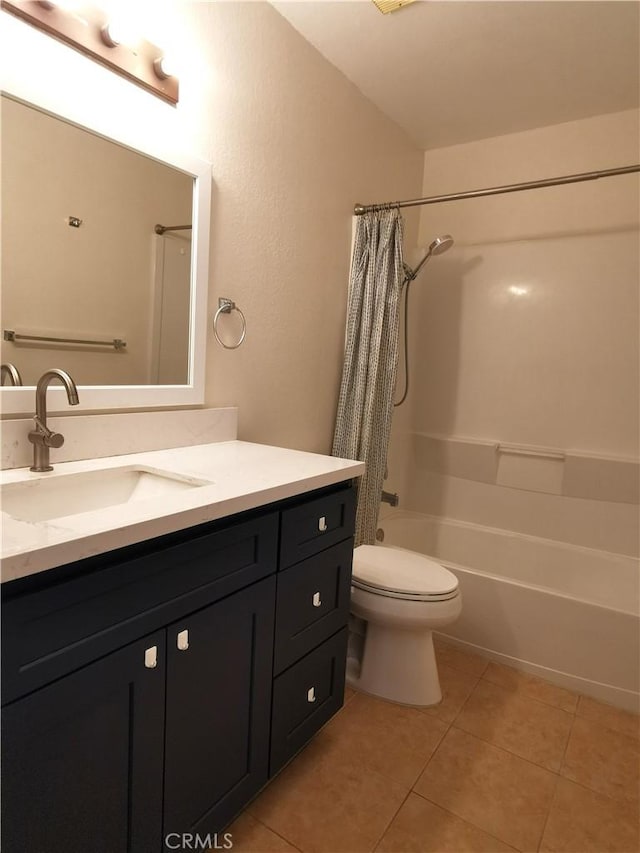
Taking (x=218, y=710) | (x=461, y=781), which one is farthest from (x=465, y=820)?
(x=218, y=710)

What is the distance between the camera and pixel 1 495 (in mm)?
1006

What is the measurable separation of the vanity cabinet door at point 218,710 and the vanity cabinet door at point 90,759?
0.04m

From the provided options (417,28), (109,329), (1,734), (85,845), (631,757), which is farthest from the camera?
(417,28)

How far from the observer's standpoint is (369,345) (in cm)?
217

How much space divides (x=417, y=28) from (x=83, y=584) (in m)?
2.06

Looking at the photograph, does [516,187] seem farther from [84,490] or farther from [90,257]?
[84,490]

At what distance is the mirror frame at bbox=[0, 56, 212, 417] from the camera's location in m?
1.12

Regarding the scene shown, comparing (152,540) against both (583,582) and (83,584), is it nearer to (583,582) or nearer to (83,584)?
(83,584)

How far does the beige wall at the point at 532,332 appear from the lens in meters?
2.33

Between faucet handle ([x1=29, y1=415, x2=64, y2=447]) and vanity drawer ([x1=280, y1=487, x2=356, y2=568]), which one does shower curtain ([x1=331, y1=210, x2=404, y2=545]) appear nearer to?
vanity drawer ([x1=280, y1=487, x2=356, y2=568])

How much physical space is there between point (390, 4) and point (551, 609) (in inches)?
88.5

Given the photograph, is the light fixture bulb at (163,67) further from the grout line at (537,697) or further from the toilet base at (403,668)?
the grout line at (537,697)

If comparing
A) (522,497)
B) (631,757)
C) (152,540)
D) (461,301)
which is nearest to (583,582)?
(522,497)

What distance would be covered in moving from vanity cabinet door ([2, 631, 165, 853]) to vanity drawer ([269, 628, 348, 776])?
0.37m
